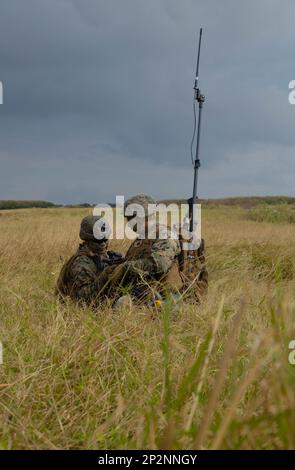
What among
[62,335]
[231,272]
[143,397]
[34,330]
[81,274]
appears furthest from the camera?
[231,272]

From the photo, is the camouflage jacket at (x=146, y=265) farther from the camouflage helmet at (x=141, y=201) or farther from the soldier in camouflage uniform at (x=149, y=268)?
the camouflage helmet at (x=141, y=201)

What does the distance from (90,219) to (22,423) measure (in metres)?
2.60

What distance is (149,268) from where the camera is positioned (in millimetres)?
3854

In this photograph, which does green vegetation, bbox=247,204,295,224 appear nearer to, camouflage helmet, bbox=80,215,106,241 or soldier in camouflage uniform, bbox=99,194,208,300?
soldier in camouflage uniform, bbox=99,194,208,300

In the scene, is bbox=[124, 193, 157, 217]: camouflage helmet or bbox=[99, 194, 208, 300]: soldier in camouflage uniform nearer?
bbox=[99, 194, 208, 300]: soldier in camouflage uniform

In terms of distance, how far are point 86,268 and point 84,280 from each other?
0.13 meters

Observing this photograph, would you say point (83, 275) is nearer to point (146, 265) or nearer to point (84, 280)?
point (84, 280)

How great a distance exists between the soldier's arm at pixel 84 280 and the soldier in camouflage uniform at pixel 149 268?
122 millimetres

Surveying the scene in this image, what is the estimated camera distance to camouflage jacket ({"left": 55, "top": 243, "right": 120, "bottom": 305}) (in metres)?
4.02

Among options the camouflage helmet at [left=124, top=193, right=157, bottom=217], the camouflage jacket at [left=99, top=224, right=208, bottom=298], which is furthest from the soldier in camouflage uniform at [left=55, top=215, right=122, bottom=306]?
the camouflage helmet at [left=124, top=193, right=157, bottom=217]

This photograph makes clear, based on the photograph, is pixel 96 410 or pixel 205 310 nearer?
pixel 96 410
